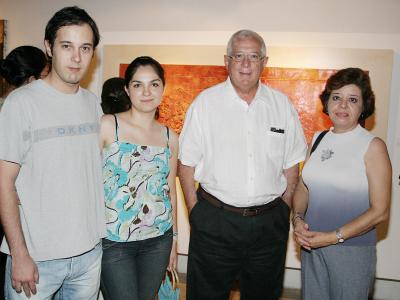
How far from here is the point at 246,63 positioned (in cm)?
220

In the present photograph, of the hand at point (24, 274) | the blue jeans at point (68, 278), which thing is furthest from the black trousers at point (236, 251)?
the hand at point (24, 274)

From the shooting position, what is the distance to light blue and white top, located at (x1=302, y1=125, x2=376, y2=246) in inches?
77.7

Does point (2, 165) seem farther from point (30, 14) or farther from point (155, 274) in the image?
point (30, 14)

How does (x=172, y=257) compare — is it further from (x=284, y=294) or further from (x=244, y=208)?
(x=284, y=294)

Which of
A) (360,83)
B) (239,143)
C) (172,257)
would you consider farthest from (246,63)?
(172,257)

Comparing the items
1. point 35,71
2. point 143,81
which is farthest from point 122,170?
point 35,71

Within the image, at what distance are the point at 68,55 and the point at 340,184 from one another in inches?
61.1

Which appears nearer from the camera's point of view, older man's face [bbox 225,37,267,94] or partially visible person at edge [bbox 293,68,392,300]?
partially visible person at edge [bbox 293,68,392,300]

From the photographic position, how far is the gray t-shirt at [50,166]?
4.87ft

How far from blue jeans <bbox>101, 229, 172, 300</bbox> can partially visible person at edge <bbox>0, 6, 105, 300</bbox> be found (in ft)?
0.42

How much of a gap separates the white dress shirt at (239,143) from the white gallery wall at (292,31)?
4.37 feet

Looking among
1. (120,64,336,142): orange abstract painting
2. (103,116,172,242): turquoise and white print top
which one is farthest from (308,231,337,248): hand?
(120,64,336,142): orange abstract painting

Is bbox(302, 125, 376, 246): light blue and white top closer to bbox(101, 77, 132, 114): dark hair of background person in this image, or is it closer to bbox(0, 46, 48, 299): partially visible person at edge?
bbox(101, 77, 132, 114): dark hair of background person

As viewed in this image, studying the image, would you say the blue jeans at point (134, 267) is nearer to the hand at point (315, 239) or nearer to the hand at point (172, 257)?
the hand at point (172, 257)
